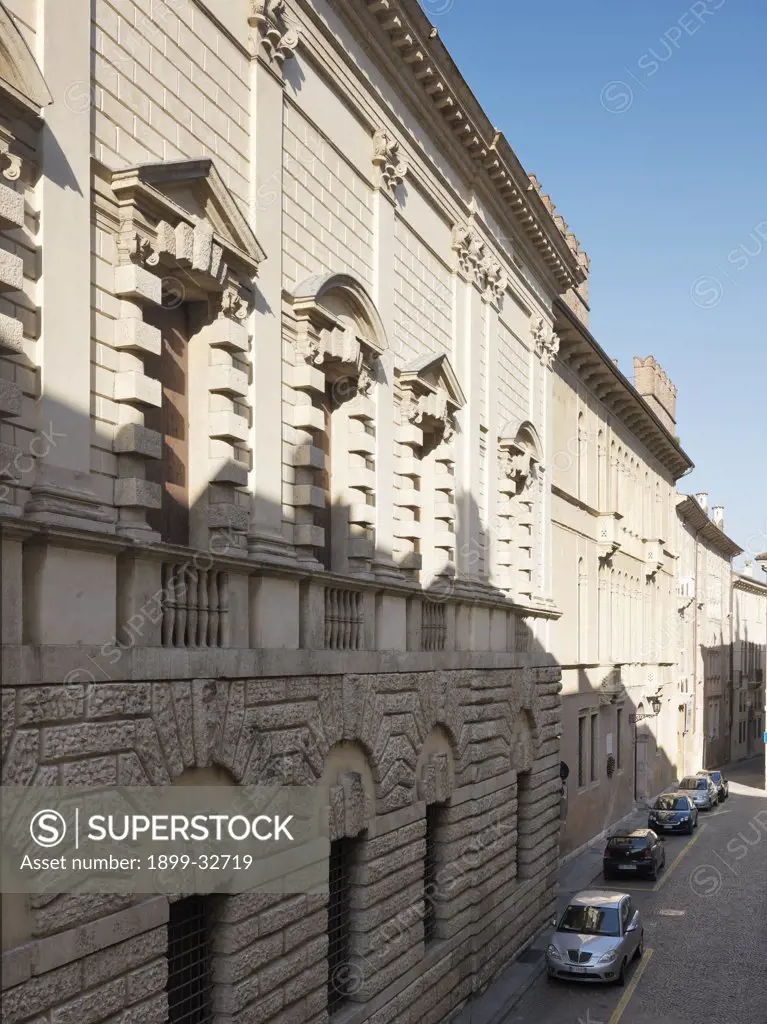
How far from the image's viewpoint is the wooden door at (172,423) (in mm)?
11781

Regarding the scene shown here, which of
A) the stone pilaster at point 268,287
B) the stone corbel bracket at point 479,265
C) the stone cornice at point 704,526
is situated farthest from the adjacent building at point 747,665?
the stone pilaster at point 268,287

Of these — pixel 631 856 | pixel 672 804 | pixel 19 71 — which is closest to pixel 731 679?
pixel 672 804

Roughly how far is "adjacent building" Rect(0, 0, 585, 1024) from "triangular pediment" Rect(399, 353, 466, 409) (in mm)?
77

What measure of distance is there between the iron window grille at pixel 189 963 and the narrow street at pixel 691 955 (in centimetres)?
938

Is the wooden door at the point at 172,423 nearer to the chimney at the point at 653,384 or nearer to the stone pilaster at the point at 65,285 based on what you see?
the stone pilaster at the point at 65,285

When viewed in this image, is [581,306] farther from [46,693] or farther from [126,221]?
[46,693]

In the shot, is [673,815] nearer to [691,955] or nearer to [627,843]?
[627,843]

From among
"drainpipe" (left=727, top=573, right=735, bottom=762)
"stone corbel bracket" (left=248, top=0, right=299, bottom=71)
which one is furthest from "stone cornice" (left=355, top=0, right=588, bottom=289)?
"drainpipe" (left=727, top=573, right=735, bottom=762)

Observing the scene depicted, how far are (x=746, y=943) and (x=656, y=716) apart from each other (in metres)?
24.6

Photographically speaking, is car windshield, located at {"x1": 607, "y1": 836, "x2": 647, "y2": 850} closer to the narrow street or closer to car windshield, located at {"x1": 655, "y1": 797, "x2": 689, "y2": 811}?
the narrow street

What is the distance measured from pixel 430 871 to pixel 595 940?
4699mm

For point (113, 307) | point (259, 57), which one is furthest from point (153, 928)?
point (259, 57)

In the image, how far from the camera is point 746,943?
24.6 metres

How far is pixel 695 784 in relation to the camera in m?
46.5
